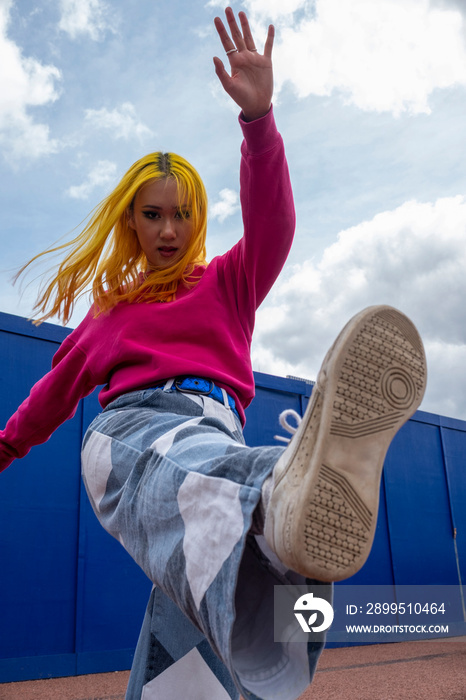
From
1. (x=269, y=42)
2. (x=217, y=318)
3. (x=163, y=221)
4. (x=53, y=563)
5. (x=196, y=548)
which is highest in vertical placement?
(x=269, y=42)

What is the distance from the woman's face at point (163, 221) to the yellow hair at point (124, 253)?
0.02 meters

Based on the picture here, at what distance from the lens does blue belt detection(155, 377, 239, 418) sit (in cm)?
133

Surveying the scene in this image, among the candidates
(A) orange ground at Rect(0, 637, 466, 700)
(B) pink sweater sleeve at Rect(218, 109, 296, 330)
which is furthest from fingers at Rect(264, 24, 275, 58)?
(A) orange ground at Rect(0, 637, 466, 700)

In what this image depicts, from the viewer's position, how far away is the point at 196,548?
2.90 ft

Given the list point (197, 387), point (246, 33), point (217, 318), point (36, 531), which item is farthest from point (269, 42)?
point (36, 531)

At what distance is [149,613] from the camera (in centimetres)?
131

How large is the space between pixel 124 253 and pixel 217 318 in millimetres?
424

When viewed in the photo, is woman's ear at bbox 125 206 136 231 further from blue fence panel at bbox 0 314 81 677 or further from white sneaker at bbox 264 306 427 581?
blue fence panel at bbox 0 314 81 677

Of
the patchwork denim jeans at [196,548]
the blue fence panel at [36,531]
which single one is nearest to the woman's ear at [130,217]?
the patchwork denim jeans at [196,548]

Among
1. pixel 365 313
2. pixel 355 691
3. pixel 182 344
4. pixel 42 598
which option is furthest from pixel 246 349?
pixel 42 598

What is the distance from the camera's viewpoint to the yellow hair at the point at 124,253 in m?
1.59

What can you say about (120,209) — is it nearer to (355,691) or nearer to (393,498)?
(355,691)

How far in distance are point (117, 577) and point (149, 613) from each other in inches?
109

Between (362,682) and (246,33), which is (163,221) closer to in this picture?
(246,33)
